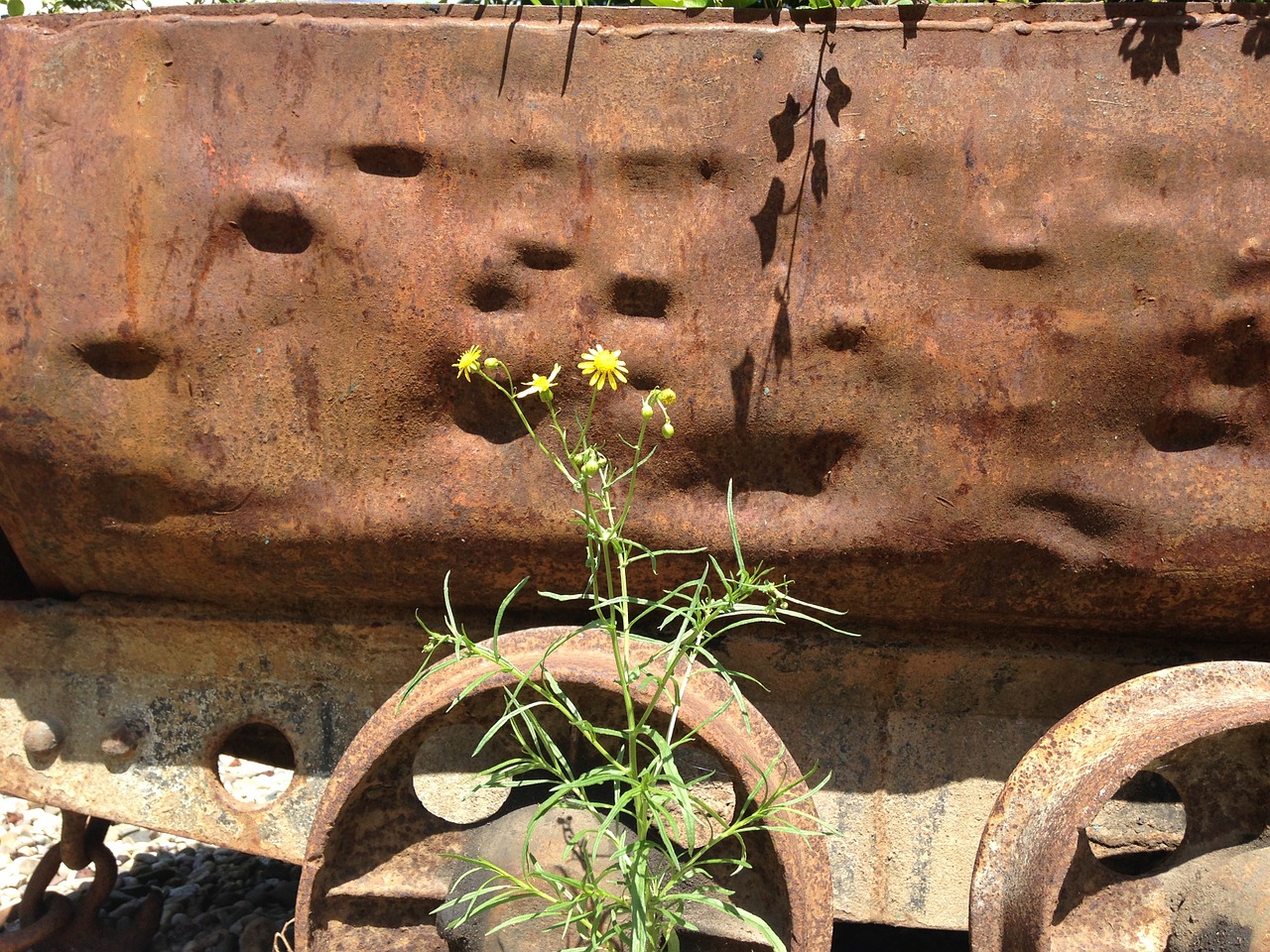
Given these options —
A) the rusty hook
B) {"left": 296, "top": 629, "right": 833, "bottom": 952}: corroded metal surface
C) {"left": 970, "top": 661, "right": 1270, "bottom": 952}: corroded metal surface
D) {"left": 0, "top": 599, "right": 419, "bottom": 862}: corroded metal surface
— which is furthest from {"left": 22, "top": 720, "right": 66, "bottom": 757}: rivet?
{"left": 970, "top": 661, "right": 1270, "bottom": 952}: corroded metal surface

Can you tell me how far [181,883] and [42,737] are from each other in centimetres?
121

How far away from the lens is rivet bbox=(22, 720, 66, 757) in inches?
82.4

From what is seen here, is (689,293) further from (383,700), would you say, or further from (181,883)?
(181,883)

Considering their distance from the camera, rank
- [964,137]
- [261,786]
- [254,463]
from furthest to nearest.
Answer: [261,786], [254,463], [964,137]

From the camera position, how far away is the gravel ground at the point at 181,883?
2693mm

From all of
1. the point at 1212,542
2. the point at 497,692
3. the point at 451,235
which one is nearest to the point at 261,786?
the point at 497,692

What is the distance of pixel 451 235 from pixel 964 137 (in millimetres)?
859

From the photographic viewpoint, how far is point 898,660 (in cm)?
198

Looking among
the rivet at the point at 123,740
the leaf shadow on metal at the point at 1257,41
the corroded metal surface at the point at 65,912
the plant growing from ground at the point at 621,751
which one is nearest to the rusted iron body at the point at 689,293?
the leaf shadow on metal at the point at 1257,41

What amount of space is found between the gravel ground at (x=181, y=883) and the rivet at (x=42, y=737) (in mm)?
720

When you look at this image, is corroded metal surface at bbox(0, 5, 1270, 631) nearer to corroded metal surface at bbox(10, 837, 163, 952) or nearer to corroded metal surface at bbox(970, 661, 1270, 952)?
corroded metal surface at bbox(970, 661, 1270, 952)

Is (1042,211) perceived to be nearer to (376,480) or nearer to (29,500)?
(376,480)

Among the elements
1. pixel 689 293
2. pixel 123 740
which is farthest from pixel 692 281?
pixel 123 740

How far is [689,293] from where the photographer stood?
179 centimetres
